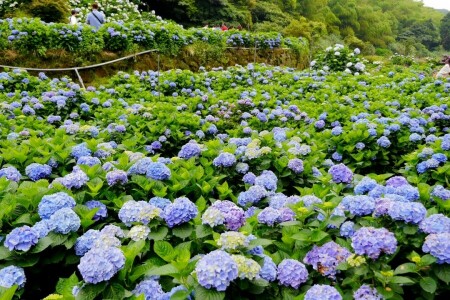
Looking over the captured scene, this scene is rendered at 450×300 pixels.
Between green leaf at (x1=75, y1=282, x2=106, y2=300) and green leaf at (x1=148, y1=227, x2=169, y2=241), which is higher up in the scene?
green leaf at (x1=75, y1=282, x2=106, y2=300)

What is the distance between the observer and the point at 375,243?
4.89 feet

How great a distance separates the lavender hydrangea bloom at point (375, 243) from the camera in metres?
1.49

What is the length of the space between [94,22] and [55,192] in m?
9.01

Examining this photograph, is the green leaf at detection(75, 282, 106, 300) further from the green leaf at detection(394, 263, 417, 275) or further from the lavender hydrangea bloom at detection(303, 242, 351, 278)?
the green leaf at detection(394, 263, 417, 275)

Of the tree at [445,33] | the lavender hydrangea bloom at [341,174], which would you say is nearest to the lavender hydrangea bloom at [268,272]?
the lavender hydrangea bloom at [341,174]

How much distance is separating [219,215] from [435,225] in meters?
0.84

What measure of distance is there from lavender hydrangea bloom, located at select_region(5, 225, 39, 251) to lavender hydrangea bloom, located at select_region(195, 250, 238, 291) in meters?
0.79

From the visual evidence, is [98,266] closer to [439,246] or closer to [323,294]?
[323,294]

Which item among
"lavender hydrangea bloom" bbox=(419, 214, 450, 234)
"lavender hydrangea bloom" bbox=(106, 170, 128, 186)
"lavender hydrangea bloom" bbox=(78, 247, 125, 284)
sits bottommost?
"lavender hydrangea bloom" bbox=(106, 170, 128, 186)

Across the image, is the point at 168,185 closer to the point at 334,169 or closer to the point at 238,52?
the point at 334,169

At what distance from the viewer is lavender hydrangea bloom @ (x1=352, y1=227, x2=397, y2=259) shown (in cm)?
149

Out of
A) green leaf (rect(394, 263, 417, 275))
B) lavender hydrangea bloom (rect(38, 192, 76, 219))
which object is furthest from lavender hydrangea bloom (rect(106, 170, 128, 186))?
green leaf (rect(394, 263, 417, 275))

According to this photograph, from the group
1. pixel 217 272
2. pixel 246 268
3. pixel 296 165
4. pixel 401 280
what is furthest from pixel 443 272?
pixel 296 165

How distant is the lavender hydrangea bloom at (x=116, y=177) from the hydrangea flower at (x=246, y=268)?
3.78ft
